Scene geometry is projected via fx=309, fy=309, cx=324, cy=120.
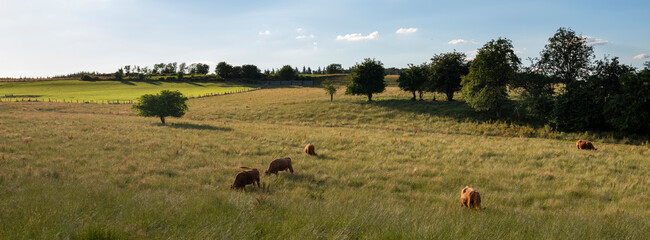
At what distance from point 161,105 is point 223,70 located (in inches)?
4426

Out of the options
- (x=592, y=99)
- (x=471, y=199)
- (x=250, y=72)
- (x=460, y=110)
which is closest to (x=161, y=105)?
(x=471, y=199)

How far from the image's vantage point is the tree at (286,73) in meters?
134

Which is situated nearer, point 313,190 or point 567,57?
point 313,190

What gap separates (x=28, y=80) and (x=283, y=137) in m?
148

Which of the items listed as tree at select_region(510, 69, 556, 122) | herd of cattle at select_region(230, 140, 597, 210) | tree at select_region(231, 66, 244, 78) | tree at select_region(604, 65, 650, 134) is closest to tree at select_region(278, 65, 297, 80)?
tree at select_region(231, 66, 244, 78)

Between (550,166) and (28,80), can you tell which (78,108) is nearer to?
(550,166)

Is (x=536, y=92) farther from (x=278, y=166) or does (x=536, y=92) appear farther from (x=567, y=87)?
(x=278, y=166)

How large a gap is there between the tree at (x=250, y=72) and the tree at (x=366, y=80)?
3571 inches

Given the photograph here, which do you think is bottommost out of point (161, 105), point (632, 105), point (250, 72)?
point (161, 105)

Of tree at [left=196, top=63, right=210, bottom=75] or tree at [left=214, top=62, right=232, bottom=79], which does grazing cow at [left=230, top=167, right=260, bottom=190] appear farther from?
tree at [left=196, top=63, right=210, bottom=75]

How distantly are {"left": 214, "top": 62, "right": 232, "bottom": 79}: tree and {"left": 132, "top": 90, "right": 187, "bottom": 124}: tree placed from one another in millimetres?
108723

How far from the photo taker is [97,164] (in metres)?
13.3

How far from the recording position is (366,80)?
59281 mm

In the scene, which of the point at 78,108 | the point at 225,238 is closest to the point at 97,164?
the point at 225,238
